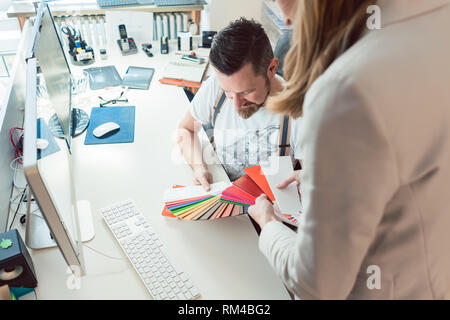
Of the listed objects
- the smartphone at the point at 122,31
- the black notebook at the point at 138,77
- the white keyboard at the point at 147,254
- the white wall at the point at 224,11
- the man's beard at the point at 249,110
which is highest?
the white wall at the point at 224,11

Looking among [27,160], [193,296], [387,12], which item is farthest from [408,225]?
[27,160]

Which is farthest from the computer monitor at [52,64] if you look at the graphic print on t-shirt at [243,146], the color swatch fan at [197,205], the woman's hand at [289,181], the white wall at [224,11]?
the white wall at [224,11]

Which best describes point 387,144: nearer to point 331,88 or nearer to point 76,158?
point 331,88

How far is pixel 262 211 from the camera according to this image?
1.06 metres

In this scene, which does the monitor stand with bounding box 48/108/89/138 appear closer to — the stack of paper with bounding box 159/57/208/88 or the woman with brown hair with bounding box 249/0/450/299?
the stack of paper with bounding box 159/57/208/88

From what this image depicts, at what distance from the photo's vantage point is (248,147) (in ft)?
5.04

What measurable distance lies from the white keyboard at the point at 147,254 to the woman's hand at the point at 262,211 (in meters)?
0.28

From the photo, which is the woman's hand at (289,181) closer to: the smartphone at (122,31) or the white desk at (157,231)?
the white desk at (157,231)

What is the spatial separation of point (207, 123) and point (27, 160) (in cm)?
103

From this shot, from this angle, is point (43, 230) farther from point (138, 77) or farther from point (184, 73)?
point (184, 73)

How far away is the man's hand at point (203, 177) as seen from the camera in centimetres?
132

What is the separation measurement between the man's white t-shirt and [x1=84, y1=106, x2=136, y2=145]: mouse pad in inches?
12.9

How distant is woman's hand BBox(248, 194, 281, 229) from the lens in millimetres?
1022

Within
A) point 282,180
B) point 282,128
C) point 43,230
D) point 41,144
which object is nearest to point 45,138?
point 41,144
